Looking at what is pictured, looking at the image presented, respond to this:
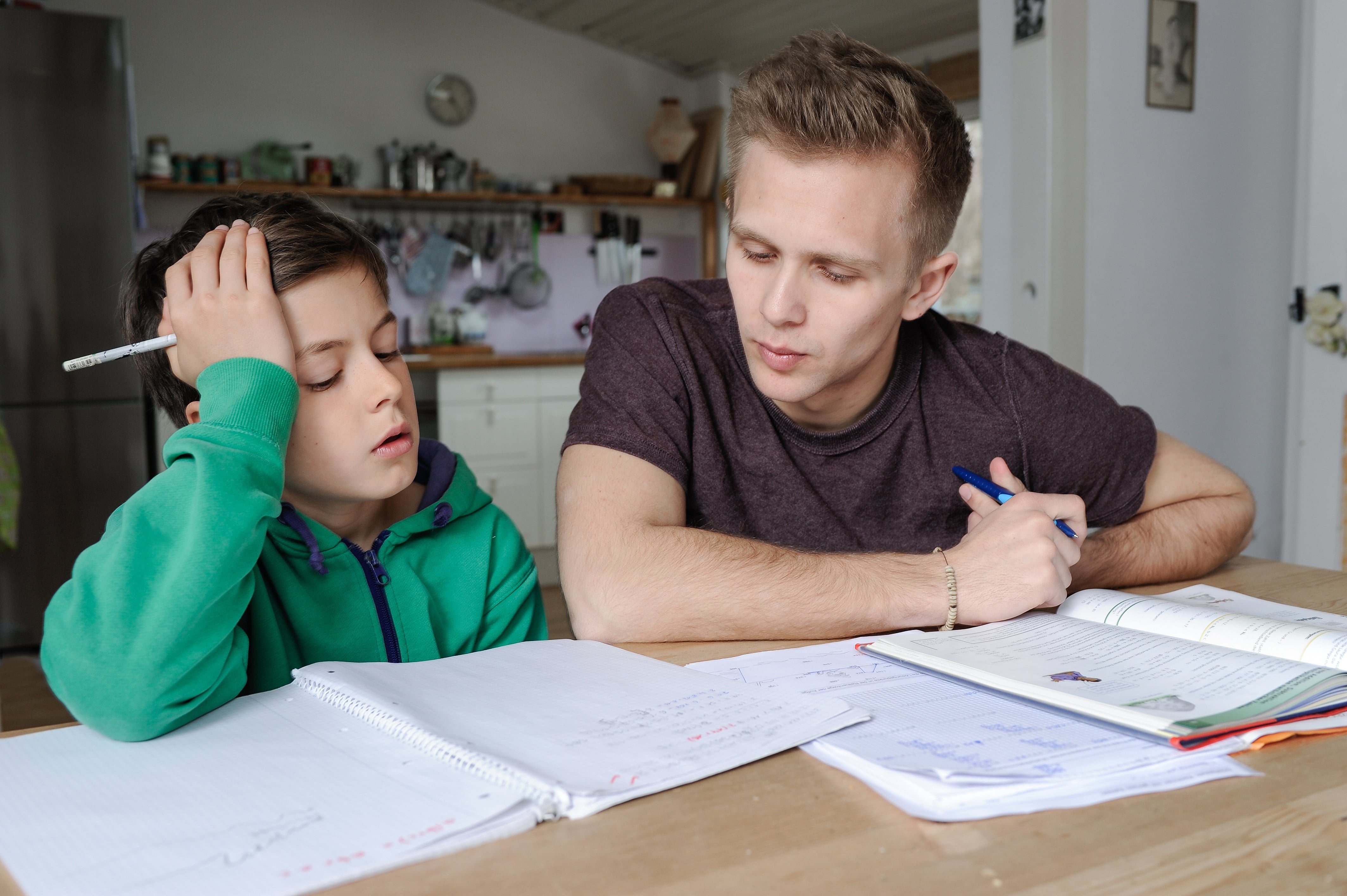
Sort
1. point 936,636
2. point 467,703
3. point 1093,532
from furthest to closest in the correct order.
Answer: point 1093,532
point 936,636
point 467,703

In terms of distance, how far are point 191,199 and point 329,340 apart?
13.1 ft

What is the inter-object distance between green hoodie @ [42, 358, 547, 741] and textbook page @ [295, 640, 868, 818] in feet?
0.33

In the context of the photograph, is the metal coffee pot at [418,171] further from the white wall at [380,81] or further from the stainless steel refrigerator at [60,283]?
the stainless steel refrigerator at [60,283]

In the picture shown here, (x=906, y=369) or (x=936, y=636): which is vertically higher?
(x=906, y=369)

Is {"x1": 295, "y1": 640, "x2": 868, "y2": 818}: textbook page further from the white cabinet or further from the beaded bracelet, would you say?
the white cabinet

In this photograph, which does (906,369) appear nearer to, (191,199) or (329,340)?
(329,340)

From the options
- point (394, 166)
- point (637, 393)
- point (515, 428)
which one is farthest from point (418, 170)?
point (637, 393)

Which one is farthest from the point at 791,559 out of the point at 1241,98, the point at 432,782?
the point at 1241,98

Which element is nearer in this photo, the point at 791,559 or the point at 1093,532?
the point at 791,559

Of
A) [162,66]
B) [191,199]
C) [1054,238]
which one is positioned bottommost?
[1054,238]

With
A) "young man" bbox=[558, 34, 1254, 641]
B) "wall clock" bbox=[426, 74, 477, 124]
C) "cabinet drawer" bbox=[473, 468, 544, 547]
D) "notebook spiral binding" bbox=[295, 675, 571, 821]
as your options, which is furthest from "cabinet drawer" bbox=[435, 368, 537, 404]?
"notebook spiral binding" bbox=[295, 675, 571, 821]

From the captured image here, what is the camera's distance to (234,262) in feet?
3.05

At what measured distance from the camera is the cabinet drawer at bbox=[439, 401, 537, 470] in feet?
13.8

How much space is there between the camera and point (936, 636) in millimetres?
931
